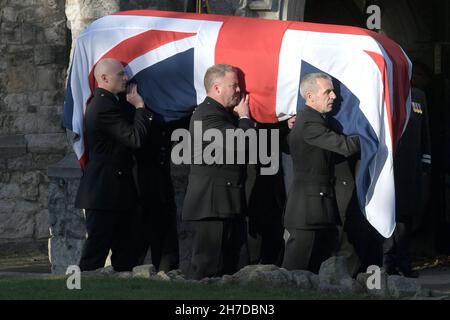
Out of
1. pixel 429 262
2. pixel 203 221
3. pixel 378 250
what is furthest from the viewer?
pixel 429 262

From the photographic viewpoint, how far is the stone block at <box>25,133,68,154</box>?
14789mm

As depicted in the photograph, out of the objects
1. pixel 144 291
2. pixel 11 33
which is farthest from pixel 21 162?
pixel 144 291

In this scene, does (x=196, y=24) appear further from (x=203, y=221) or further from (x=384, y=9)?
(x=384, y=9)

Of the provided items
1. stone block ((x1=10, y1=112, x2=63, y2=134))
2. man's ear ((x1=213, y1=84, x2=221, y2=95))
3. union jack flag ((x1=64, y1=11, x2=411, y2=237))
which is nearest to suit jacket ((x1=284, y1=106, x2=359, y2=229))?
union jack flag ((x1=64, y1=11, x2=411, y2=237))

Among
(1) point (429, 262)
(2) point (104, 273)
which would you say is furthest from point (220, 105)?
(1) point (429, 262)

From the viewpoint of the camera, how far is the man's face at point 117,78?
10322mm

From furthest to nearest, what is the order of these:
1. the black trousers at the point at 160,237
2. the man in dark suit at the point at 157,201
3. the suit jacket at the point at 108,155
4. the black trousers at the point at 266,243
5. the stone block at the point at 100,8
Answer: the stone block at the point at 100,8 < the black trousers at the point at 266,243 < the black trousers at the point at 160,237 < the man in dark suit at the point at 157,201 < the suit jacket at the point at 108,155

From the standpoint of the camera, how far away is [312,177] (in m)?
10.2

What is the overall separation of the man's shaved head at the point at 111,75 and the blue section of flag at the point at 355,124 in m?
1.13

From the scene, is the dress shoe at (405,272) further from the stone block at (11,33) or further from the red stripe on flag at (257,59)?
the stone block at (11,33)

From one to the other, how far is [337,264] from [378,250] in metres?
1.55

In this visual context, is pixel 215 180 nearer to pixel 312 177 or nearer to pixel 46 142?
pixel 312 177

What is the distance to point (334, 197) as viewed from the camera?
10.4 metres

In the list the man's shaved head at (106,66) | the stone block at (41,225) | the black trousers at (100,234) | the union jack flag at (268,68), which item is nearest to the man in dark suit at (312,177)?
the union jack flag at (268,68)
